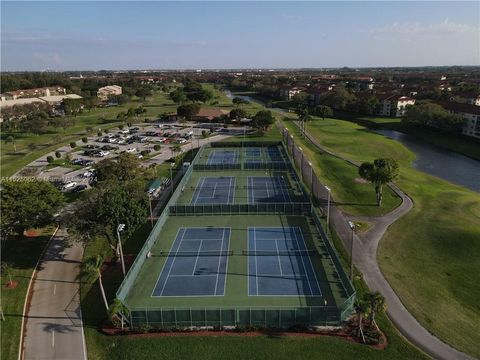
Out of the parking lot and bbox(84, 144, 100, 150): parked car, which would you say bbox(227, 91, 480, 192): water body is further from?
bbox(84, 144, 100, 150): parked car

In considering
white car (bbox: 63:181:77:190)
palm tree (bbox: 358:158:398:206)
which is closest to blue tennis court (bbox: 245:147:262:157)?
palm tree (bbox: 358:158:398:206)

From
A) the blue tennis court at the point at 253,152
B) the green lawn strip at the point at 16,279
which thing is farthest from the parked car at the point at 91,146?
the green lawn strip at the point at 16,279

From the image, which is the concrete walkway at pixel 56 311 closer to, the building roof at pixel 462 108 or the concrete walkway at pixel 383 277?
the concrete walkway at pixel 383 277

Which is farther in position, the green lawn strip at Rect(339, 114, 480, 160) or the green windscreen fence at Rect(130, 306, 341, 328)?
the green lawn strip at Rect(339, 114, 480, 160)

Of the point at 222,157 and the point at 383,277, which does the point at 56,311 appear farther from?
A: the point at 222,157

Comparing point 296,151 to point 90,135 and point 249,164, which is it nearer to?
point 249,164
